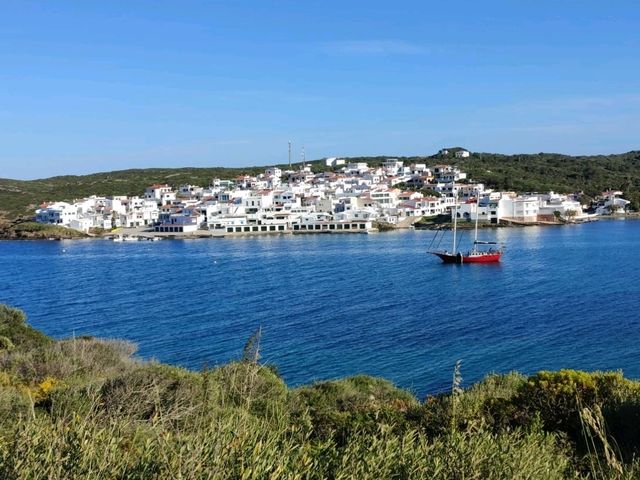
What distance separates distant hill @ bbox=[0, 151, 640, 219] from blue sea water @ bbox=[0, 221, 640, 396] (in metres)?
36.0

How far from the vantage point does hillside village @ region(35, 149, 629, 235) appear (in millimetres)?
61219

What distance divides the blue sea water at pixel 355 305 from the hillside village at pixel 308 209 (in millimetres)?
16257

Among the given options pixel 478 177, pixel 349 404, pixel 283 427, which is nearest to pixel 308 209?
pixel 478 177

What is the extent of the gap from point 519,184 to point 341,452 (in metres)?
79.8

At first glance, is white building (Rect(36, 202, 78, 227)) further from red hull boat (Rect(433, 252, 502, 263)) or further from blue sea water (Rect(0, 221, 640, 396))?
red hull boat (Rect(433, 252, 502, 263))

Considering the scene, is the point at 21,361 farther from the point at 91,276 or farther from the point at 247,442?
the point at 91,276

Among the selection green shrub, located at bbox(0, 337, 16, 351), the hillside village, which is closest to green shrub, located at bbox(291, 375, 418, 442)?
green shrub, located at bbox(0, 337, 16, 351)

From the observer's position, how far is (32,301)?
26188mm

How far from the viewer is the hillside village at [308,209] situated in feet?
201

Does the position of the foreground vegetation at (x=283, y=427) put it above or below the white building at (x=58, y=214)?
below

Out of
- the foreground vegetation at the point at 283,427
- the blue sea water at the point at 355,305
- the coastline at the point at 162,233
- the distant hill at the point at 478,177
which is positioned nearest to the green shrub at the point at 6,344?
the foreground vegetation at the point at 283,427

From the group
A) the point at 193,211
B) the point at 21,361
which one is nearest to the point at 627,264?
the point at 21,361

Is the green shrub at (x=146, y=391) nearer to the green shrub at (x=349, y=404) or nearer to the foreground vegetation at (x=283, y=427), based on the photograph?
the foreground vegetation at (x=283, y=427)

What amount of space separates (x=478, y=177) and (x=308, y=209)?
1119 inches
